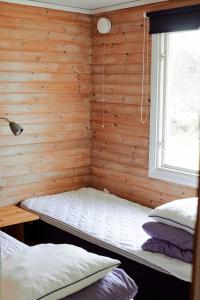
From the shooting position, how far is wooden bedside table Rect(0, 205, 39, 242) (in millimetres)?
3140

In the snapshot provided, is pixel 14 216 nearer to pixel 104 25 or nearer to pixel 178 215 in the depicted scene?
pixel 178 215

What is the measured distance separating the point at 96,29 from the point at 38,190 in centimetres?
164

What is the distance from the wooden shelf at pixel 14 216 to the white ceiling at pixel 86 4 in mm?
1755

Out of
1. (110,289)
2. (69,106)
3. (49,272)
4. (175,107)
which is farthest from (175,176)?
(49,272)

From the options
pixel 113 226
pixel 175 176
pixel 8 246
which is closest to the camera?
pixel 8 246

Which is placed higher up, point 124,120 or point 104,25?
point 104,25

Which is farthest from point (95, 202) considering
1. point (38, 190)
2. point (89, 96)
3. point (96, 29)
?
point (96, 29)

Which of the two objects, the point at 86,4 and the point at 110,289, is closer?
the point at 110,289

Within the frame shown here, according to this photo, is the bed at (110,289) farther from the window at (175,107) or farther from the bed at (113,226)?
the window at (175,107)

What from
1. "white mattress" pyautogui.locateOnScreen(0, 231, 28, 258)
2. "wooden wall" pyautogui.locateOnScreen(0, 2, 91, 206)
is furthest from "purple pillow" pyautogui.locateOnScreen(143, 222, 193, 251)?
"wooden wall" pyautogui.locateOnScreen(0, 2, 91, 206)

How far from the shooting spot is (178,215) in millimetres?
2490

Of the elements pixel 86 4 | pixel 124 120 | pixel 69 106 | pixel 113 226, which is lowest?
pixel 113 226

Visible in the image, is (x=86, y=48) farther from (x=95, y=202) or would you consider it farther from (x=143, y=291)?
(x=143, y=291)

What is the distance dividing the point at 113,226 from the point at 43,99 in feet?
4.50
